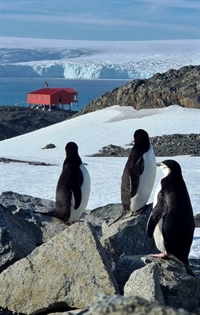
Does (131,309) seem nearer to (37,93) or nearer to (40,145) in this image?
(40,145)

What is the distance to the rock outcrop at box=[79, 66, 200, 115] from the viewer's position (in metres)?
34.5

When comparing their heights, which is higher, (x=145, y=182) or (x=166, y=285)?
(x=145, y=182)

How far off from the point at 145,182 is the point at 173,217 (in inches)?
63.8

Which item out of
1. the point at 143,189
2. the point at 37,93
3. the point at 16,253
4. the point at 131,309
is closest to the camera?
the point at 131,309

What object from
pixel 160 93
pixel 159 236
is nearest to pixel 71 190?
pixel 159 236

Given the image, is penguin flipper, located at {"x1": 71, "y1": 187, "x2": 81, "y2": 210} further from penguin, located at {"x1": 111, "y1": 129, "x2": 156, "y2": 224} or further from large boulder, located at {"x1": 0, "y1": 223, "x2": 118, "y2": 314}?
large boulder, located at {"x1": 0, "y1": 223, "x2": 118, "y2": 314}

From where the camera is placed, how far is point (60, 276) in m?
4.68

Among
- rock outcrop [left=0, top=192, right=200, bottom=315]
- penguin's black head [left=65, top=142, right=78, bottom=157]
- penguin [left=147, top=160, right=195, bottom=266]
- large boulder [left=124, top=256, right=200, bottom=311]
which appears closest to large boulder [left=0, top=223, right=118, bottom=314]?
rock outcrop [left=0, top=192, right=200, bottom=315]

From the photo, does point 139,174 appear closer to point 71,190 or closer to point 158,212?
point 71,190

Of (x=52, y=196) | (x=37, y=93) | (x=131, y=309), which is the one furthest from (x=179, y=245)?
(x=37, y=93)

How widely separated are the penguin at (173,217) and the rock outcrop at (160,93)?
28.4 m

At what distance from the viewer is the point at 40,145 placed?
91.6 ft

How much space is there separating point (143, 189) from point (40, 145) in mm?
21128

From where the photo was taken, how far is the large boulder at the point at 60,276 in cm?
456
